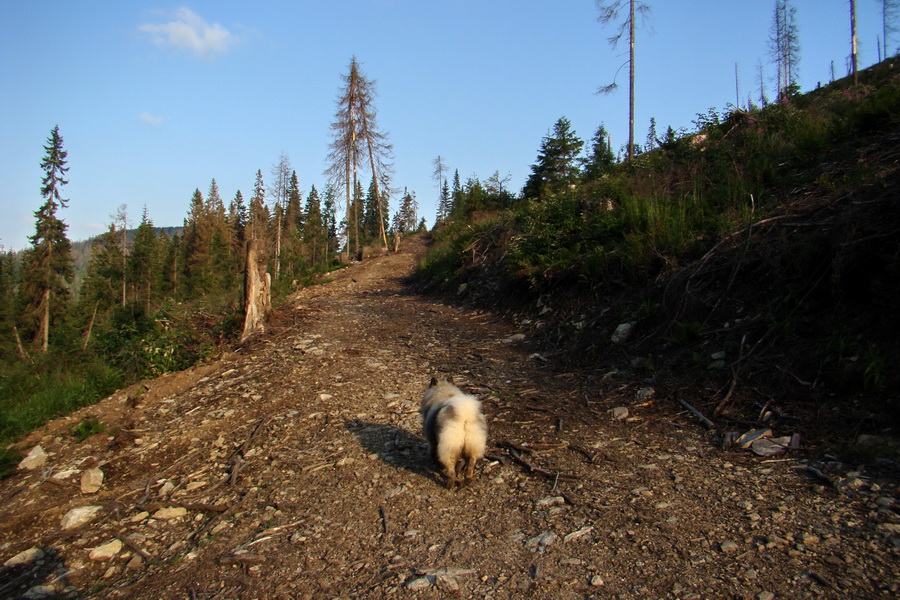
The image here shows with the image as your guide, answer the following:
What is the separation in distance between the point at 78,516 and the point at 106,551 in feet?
2.54

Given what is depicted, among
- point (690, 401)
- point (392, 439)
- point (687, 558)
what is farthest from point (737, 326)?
point (392, 439)

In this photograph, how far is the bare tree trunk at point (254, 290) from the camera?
28.2ft

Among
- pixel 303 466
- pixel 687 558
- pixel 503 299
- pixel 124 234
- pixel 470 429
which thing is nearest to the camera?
pixel 687 558

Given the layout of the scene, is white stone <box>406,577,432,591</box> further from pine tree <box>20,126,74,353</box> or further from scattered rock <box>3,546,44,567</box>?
pine tree <box>20,126,74,353</box>

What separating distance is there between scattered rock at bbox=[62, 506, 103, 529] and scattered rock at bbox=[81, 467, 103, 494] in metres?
0.36

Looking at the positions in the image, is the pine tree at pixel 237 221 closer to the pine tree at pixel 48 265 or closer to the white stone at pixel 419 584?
the pine tree at pixel 48 265

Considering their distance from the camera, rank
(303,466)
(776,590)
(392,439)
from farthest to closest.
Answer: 1. (392,439)
2. (303,466)
3. (776,590)

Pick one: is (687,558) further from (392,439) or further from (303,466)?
(303,466)

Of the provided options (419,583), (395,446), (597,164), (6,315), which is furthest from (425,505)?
(6,315)

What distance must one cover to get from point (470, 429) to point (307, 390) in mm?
3374

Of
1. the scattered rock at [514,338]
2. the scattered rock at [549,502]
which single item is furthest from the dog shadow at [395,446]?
the scattered rock at [514,338]

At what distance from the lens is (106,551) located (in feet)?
10.9

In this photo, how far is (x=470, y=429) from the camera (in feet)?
11.6

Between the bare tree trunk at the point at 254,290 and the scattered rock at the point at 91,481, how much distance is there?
4100 millimetres
